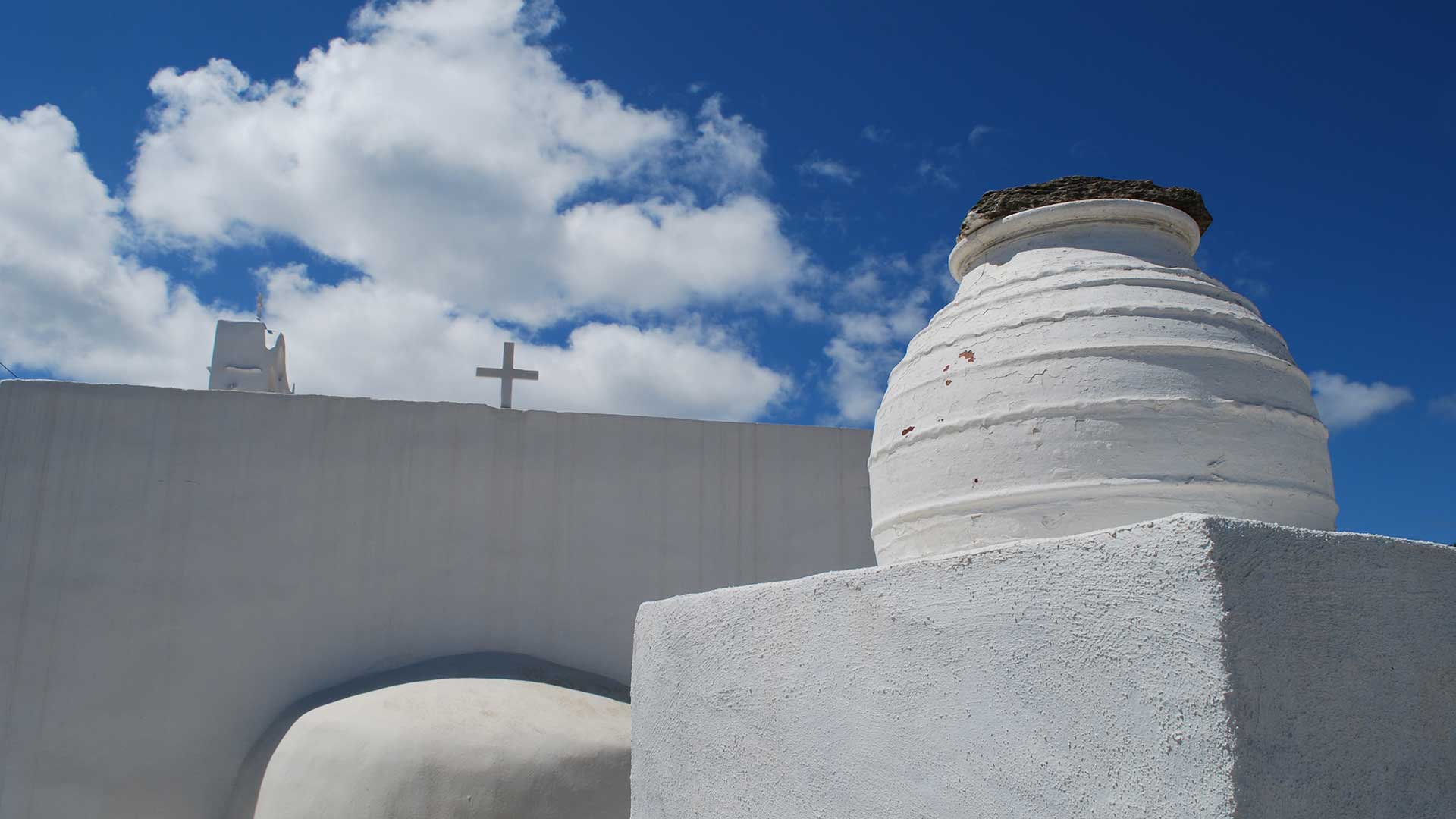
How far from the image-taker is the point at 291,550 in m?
7.43

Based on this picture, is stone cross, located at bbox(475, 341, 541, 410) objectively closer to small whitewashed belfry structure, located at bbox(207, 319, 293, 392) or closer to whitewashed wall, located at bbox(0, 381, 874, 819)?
whitewashed wall, located at bbox(0, 381, 874, 819)

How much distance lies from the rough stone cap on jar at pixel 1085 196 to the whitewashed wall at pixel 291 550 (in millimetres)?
5684

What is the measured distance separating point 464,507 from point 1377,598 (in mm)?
6892

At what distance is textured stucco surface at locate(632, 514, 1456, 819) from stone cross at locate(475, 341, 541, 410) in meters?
6.57

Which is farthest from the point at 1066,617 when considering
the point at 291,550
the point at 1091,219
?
the point at 291,550

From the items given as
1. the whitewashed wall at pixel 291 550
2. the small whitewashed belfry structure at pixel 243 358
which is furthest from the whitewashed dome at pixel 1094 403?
the small whitewashed belfry structure at pixel 243 358

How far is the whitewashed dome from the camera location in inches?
81.0

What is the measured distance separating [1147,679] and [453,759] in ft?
17.2

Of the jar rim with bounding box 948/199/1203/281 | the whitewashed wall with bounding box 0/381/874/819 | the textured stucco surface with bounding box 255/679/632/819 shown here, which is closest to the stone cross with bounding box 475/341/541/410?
the whitewashed wall with bounding box 0/381/874/819

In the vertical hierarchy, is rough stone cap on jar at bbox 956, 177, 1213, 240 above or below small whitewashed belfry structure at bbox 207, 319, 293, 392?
below

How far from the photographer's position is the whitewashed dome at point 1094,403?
206cm

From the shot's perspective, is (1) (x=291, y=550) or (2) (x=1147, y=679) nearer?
(2) (x=1147, y=679)

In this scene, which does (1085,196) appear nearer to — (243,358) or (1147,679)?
(1147,679)

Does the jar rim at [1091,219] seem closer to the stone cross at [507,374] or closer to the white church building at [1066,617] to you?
the white church building at [1066,617]
